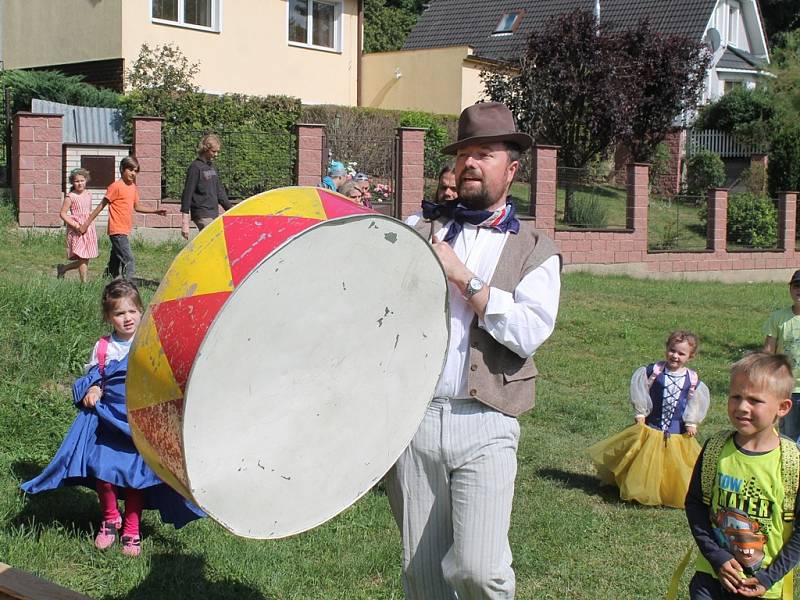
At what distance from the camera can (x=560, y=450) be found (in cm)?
791

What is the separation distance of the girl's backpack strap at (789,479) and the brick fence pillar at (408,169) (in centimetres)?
1424

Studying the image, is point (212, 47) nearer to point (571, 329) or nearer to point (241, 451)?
point (571, 329)

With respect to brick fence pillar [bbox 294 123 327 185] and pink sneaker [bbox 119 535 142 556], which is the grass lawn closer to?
pink sneaker [bbox 119 535 142 556]

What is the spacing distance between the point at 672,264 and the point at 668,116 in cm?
790

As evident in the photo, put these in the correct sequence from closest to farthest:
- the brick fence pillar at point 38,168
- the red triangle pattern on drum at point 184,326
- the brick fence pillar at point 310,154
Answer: the red triangle pattern on drum at point 184,326 < the brick fence pillar at point 38,168 < the brick fence pillar at point 310,154

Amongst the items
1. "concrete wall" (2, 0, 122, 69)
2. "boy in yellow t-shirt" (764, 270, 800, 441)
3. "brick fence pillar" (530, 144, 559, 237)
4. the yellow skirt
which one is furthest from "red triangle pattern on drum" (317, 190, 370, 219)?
"concrete wall" (2, 0, 122, 69)

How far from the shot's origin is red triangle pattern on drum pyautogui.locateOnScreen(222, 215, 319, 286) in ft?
9.48

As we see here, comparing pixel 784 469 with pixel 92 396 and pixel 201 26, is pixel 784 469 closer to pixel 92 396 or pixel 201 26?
pixel 92 396

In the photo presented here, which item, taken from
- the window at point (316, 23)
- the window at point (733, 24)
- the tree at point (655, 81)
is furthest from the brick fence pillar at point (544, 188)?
the window at point (733, 24)

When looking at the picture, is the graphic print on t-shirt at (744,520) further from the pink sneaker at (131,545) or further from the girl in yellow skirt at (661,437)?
the girl in yellow skirt at (661,437)

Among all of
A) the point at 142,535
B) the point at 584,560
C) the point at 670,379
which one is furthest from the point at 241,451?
the point at 670,379

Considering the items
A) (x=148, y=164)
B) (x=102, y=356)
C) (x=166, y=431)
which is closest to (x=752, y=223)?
(x=148, y=164)

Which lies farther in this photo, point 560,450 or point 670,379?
point 560,450

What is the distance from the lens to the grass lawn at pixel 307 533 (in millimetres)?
4891
